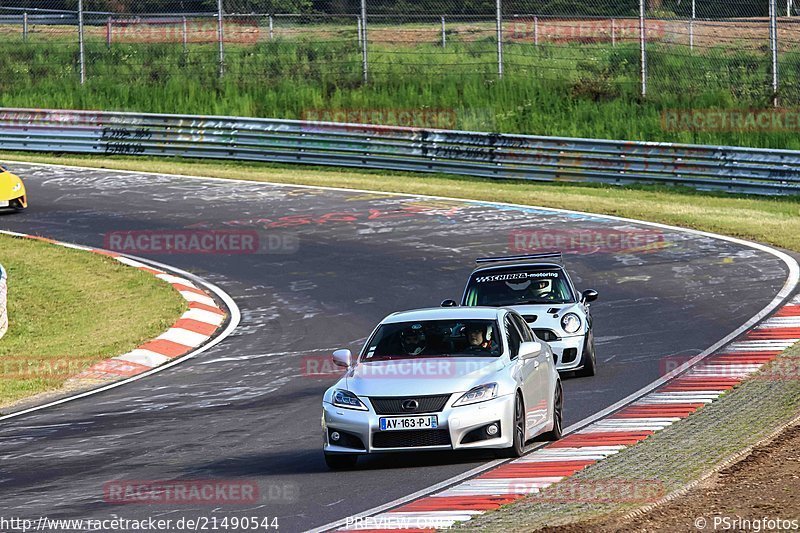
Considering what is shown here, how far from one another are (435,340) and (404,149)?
2102 centimetres

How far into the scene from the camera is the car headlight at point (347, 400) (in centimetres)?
1030

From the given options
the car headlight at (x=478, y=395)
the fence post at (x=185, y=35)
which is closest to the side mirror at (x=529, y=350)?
the car headlight at (x=478, y=395)

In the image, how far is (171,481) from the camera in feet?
33.4

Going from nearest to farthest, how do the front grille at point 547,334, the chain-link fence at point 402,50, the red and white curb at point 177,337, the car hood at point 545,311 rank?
the front grille at point 547,334
the car hood at point 545,311
the red and white curb at point 177,337
the chain-link fence at point 402,50

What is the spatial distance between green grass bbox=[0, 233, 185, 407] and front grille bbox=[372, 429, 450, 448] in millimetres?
6304

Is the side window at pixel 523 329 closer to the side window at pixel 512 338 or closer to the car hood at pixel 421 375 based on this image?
the side window at pixel 512 338

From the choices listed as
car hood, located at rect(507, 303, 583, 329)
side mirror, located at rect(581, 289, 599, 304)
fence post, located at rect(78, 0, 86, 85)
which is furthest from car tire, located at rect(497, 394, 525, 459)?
fence post, located at rect(78, 0, 86, 85)

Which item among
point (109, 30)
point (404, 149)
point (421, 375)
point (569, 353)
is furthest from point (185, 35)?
point (421, 375)

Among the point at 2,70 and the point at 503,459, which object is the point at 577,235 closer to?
the point at 503,459

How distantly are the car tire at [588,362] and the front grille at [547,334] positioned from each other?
35cm

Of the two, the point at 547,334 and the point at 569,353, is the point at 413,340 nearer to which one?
the point at 569,353

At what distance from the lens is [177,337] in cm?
1827

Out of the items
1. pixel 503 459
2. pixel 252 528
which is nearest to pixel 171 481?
pixel 252 528

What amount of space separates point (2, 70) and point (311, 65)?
31.3 feet
